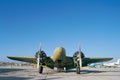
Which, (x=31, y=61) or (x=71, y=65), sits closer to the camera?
(x=71, y=65)

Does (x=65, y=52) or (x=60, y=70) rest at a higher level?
(x=65, y=52)

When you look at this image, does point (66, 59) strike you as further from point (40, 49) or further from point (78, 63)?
point (40, 49)

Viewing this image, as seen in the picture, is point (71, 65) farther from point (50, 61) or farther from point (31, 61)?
point (31, 61)

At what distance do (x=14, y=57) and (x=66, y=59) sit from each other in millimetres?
11141

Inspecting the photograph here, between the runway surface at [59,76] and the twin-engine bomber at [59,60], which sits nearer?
the runway surface at [59,76]

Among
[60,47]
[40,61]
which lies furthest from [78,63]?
[40,61]

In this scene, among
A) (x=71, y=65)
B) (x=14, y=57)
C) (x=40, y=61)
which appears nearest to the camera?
(x=40, y=61)

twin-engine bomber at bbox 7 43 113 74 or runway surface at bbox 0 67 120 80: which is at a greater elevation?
twin-engine bomber at bbox 7 43 113 74

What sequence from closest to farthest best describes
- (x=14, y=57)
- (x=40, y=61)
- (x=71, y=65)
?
(x=40, y=61)
(x=71, y=65)
(x=14, y=57)

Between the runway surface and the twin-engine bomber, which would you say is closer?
the runway surface

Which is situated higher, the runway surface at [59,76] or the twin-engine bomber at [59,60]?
the twin-engine bomber at [59,60]

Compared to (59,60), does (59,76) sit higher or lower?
lower

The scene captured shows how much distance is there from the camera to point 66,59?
40.4 meters

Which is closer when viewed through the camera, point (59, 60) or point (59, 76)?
point (59, 76)
